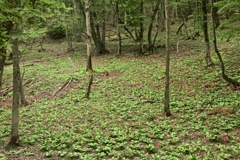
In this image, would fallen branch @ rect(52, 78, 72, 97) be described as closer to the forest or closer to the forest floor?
the forest floor

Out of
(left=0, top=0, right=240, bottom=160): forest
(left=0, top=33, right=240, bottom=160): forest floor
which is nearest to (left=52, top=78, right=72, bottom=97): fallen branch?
(left=0, top=33, right=240, bottom=160): forest floor

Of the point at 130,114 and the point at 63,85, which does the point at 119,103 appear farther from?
the point at 63,85

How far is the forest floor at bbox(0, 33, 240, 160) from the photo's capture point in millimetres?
8023

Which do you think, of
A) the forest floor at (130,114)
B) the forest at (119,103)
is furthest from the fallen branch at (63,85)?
the forest at (119,103)

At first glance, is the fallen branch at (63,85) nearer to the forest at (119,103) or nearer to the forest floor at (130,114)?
the forest floor at (130,114)

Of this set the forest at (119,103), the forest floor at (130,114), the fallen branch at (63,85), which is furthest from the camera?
the fallen branch at (63,85)

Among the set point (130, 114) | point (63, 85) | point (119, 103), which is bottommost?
point (130, 114)

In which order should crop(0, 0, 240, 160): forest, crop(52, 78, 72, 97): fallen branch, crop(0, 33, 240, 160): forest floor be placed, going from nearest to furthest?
crop(0, 0, 240, 160): forest, crop(0, 33, 240, 160): forest floor, crop(52, 78, 72, 97): fallen branch

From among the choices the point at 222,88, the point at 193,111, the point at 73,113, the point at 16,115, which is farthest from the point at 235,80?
the point at 16,115

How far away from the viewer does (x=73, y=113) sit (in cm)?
1185

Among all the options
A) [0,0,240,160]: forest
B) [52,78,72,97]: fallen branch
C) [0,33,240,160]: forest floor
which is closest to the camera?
[0,0,240,160]: forest

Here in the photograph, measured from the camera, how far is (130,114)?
37.1 feet

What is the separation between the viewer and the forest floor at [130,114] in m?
8.02

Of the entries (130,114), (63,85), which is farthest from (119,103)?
(63,85)
